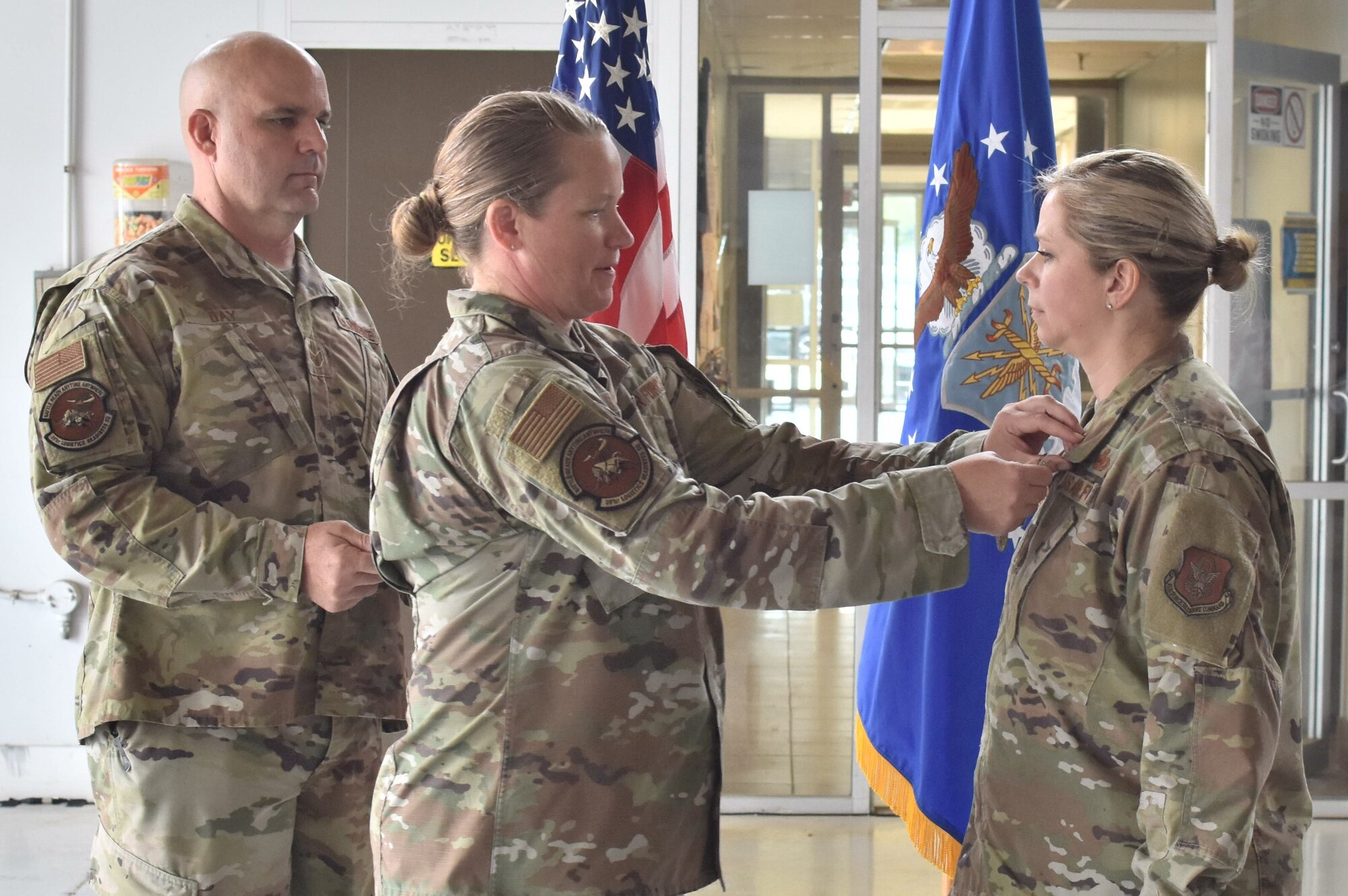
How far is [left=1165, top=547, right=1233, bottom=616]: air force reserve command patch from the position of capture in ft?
4.03

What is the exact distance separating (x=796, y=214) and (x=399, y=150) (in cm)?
129

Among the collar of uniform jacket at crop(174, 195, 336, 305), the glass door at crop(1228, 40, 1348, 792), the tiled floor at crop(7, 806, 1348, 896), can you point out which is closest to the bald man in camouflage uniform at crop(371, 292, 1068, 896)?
the collar of uniform jacket at crop(174, 195, 336, 305)

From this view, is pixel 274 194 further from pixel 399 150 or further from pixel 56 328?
pixel 399 150

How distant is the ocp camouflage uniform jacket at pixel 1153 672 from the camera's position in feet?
4.00

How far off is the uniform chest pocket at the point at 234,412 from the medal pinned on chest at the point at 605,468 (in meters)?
0.72

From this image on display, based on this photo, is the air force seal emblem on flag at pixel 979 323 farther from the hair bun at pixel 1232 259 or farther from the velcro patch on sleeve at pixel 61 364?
the velcro patch on sleeve at pixel 61 364

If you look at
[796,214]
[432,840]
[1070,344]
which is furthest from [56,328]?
[796,214]

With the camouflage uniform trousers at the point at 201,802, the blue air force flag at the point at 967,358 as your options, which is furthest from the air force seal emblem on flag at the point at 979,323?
the camouflage uniform trousers at the point at 201,802

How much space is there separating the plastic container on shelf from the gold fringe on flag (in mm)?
2591

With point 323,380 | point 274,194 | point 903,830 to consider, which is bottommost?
point 903,830

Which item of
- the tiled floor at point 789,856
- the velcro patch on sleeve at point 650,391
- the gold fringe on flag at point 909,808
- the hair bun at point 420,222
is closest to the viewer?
the hair bun at point 420,222

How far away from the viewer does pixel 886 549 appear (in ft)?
4.22

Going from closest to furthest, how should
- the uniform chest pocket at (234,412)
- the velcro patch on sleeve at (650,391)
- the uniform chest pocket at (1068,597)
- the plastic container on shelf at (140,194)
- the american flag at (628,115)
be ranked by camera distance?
the uniform chest pocket at (1068,597) < the velcro patch on sleeve at (650,391) < the uniform chest pocket at (234,412) < the american flag at (628,115) < the plastic container on shelf at (140,194)

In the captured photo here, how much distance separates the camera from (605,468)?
48.9 inches
